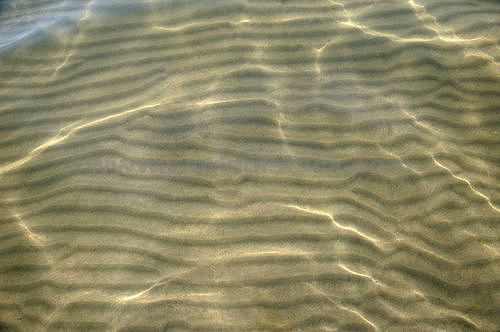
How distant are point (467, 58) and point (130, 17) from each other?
3.51 metres

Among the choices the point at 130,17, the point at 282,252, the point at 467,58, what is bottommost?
the point at 282,252

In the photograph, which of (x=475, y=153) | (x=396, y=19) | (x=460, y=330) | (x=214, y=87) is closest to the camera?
(x=460, y=330)

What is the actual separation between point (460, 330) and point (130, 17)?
415cm

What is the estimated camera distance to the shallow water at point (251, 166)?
2533 millimetres

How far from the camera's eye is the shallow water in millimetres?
2533

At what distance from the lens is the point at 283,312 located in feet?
8.12

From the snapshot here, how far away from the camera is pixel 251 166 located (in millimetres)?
3049

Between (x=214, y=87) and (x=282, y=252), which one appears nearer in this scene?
(x=282, y=252)

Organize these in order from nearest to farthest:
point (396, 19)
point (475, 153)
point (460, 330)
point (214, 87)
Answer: point (460, 330) → point (475, 153) → point (214, 87) → point (396, 19)

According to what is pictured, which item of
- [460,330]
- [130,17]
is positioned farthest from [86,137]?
[460,330]

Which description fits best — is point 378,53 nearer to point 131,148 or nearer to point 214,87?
point 214,87

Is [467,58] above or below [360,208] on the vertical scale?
above

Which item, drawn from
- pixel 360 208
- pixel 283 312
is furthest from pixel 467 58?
pixel 283 312

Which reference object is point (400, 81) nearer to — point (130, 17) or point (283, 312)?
point (283, 312)
